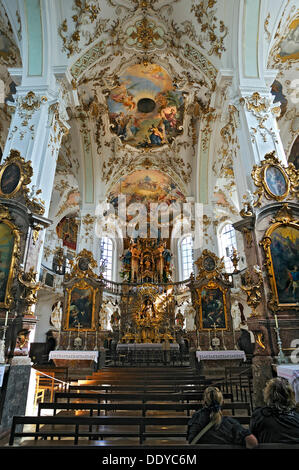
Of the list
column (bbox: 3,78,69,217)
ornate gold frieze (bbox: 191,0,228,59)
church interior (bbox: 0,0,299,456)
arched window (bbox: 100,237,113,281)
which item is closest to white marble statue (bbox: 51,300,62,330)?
church interior (bbox: 0,0,299,456)

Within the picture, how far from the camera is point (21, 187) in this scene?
6098mm

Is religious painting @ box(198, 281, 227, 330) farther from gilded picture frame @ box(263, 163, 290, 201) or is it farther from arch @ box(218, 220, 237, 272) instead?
arch @ box(218, 220, 237, 272)

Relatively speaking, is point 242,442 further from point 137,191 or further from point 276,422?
point 137,191

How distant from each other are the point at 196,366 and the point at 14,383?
6.40 m

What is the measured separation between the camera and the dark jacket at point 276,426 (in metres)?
1.95

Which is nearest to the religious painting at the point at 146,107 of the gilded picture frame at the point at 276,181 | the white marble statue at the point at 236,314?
the gilded picture frame at the point at 276,181

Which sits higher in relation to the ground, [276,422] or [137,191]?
[137,191]

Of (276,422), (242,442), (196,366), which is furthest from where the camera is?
(196,366)

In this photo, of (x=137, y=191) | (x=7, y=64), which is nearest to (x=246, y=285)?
(x=7, y=64)

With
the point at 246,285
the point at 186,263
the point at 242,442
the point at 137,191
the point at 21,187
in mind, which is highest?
the point at 137,191

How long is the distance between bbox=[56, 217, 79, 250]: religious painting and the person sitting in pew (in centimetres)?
1801

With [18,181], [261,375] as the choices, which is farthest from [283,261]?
[18,181]

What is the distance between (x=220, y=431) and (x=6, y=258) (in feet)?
16.7

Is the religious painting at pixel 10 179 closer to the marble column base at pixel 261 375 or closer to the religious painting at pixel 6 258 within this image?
the religious painting at pixel 6 258
